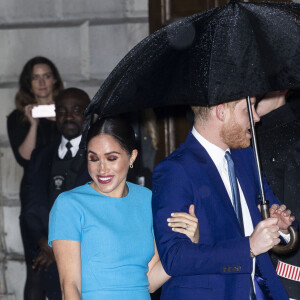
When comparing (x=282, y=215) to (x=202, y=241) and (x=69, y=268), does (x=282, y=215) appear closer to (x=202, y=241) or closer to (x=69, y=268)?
(x=202, y=241)

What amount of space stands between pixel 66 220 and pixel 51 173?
7.74 feet

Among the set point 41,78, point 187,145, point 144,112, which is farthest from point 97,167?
point 41,78

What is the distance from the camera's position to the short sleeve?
3.26 metres

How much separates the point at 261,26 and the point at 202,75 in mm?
297

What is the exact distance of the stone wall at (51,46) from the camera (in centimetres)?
652

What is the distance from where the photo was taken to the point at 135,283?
3.36m

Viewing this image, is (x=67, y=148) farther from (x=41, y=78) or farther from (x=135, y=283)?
(x=135, y=283)

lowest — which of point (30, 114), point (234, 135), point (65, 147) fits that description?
point (234, 135)

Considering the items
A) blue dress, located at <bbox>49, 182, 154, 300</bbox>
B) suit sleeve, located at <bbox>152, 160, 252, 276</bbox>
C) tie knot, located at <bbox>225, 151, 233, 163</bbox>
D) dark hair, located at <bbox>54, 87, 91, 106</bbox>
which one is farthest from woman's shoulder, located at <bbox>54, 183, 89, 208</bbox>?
dark hair, located at <bbox>54, 87, 91, 106</bbox>

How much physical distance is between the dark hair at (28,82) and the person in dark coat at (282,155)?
2645 millimetres

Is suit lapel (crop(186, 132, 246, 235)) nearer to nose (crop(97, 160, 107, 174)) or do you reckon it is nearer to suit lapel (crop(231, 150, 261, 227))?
suit lapel (crop(231, 150, 261, 227))

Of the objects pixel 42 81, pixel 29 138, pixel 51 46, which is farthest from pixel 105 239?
pixel 51 46

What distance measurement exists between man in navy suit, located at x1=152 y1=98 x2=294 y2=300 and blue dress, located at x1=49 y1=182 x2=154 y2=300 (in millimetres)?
163

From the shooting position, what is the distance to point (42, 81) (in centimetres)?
657
